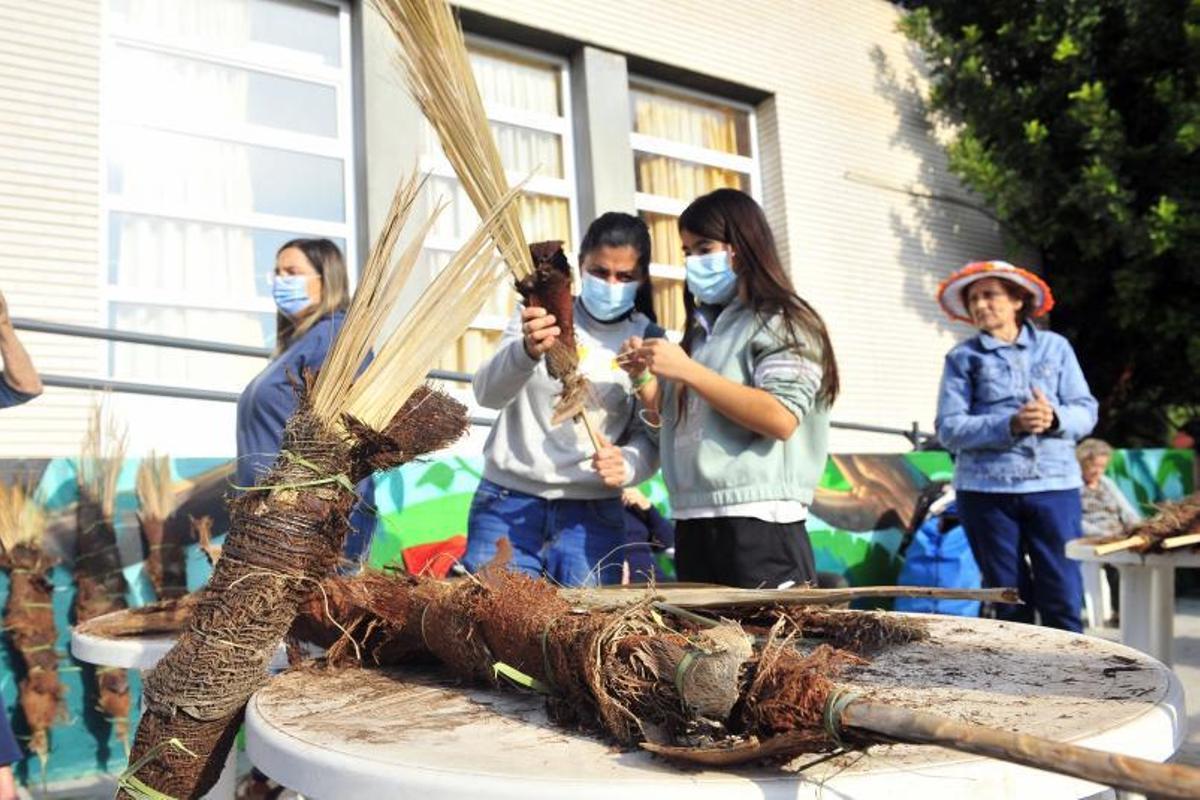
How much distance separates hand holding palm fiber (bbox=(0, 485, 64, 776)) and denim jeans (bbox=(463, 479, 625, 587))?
1927 mm

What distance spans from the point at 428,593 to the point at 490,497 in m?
1.09

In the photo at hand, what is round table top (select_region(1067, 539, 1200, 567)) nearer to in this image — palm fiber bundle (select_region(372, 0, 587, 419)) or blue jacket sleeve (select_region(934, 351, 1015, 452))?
blue jacket sleeve (select_region(934, 351, 1015, 452))

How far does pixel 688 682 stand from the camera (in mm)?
867

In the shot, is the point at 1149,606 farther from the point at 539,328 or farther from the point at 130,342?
the point at 130,342

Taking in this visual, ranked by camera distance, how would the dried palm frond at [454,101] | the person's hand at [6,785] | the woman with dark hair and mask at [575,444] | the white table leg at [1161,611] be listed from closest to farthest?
the dried palm frond at [454,101] < the person's hand at [6,785] < the woman with dark hair and mask at [575,444] < the white table leg at [1161,611]

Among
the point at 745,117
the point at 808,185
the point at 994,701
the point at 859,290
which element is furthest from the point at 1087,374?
the point at 994,701

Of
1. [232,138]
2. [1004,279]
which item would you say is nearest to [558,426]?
[1004,279]

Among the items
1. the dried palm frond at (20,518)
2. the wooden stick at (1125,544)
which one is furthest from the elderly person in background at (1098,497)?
the dried palm frond at (20,518)

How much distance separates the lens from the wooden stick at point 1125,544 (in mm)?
2624

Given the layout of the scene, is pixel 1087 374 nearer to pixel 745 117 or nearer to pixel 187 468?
pixel 745 117

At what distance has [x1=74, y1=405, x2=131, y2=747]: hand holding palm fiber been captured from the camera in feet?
11.2

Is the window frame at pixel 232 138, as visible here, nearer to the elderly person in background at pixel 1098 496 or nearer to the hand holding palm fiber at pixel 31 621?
the hand holding palm fiber at pixel 31 621

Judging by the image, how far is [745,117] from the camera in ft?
28.1

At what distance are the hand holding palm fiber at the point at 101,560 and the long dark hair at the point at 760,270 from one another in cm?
262
